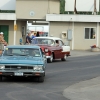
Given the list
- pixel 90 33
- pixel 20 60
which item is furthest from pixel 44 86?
pixel 90 33

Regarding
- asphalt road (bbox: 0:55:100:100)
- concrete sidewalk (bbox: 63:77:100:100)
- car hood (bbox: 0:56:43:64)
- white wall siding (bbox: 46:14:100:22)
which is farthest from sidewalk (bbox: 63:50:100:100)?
white wall siding (bbox: 46:14:100:22)

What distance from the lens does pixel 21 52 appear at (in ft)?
52.5

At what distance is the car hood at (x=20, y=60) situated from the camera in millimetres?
14758

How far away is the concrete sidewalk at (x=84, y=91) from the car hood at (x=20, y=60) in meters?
1.66

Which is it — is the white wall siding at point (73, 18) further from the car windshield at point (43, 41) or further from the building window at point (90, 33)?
the car windshield at point (43, 41)

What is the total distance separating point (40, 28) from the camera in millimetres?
64562

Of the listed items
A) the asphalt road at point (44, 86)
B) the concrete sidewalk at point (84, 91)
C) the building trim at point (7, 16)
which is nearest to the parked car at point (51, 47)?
the asphalt road at point (44, 86)

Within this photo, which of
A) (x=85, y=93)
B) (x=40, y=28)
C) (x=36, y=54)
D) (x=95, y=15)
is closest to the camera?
(x=85, y=93)

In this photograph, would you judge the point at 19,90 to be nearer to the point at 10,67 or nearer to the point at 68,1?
the point at 10,67

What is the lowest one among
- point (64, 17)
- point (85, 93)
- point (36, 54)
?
point (85, 93)

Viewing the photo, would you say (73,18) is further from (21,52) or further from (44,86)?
(44,86)

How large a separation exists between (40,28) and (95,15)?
25.2m

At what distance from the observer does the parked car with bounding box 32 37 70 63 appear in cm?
2461

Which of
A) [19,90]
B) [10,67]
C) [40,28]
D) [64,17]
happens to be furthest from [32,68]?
[40,28]
